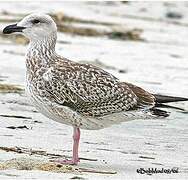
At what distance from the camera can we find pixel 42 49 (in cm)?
957

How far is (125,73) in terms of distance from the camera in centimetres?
1505

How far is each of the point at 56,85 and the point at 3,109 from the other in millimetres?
2335

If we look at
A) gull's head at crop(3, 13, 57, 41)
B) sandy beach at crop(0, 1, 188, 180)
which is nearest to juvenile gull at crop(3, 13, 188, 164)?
gull's head at crop(3, 13, 57, 41)

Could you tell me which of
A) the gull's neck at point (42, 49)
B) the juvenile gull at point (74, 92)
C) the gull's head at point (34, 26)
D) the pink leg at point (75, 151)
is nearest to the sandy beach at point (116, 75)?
the pink leg at point (75, 151)

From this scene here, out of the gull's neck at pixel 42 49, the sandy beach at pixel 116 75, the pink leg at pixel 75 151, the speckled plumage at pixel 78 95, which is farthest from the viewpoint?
the gull's neck at pixel 42 49

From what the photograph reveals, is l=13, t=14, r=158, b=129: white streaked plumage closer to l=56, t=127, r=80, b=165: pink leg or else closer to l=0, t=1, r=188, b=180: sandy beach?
l=56, t=127, r=80, b=165: pink leg

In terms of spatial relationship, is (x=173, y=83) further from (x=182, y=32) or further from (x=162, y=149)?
(x=182, y=32)

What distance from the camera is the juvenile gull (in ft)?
30.1

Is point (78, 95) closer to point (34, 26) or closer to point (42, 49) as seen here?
point (42, 49)

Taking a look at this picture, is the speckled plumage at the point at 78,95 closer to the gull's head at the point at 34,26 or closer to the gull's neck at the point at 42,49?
the gull's neck at the point at 42,49

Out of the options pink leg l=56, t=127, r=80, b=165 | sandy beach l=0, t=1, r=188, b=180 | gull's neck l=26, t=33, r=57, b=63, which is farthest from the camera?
gull's neck l=26, t=33, r=57, b=63

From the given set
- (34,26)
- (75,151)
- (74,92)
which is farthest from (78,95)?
(34,26)

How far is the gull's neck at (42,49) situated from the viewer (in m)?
9.52

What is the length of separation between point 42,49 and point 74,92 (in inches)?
26.1
